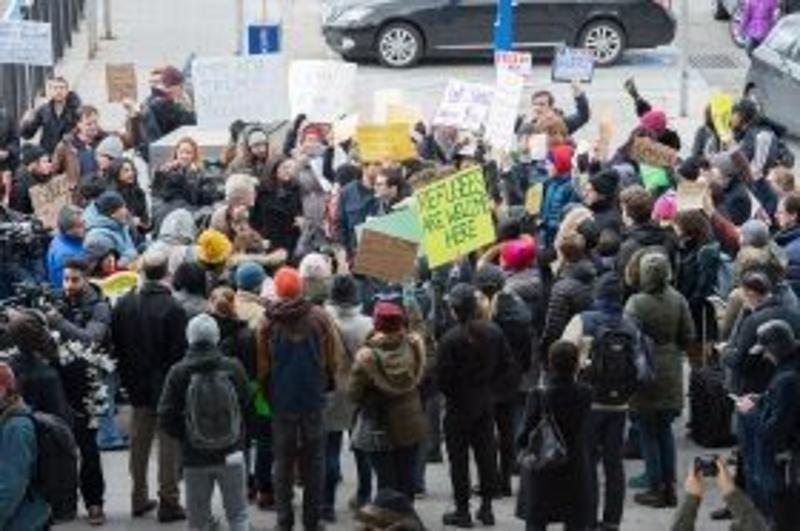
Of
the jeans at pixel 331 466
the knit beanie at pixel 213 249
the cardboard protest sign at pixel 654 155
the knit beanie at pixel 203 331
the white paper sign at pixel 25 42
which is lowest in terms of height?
the jeans at pixel 331 466

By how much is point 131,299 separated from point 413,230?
2.21 meters

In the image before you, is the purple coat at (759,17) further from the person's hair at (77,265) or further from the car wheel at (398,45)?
the person's hair at (77,265)

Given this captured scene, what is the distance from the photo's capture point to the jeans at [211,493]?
14.0 metres

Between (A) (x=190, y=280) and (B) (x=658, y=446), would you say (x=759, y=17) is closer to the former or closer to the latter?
(B) (x=658, y=446)

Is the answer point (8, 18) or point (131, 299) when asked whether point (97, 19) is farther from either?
point (131, 299)

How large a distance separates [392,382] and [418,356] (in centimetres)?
21

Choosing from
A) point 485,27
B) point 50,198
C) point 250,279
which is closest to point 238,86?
point 50,198

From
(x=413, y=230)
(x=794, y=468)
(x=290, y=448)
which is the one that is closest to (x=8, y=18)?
(x=413, y=230)

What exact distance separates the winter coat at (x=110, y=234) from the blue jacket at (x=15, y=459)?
4.03 m

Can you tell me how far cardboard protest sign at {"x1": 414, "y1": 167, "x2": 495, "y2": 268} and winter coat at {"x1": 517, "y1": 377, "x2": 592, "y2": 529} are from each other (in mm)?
2348

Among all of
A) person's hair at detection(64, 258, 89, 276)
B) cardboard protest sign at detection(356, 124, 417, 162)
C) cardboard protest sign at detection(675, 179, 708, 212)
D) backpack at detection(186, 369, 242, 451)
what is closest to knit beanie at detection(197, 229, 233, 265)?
person's hair at detection(64, 258, 89, 276)

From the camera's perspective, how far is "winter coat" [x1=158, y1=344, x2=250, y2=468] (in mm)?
13797

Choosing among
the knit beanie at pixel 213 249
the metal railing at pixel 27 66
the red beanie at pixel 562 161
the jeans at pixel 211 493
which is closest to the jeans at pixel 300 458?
the jeans at pixel 211 493

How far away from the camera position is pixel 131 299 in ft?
48.6
